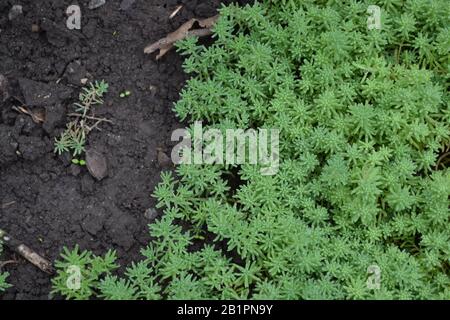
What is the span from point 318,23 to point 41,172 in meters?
2.20

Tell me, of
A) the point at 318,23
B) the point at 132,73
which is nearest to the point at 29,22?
the point at 132,73

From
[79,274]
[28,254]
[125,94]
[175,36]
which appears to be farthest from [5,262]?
[175,36]

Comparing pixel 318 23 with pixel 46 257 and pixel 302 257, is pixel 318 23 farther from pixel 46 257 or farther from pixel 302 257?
pixel 46 257

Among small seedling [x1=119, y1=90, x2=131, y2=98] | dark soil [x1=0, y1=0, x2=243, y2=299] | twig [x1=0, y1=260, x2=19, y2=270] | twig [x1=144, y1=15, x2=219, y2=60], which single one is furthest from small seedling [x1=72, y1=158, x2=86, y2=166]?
twig [x1=144, y1=15, x2=219, y2=60]

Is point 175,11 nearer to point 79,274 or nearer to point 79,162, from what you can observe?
point 79,162

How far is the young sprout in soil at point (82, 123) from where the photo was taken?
4.39 metres

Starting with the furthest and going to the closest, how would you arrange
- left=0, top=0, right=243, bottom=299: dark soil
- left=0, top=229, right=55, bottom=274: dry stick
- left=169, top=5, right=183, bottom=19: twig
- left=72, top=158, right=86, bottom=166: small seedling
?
left=169, top=5, right=183, bottom=19: twig, left=72, top=158, right=86, bottom=166: small seedling, left=0, top=0, right=243, bottom=299: dark soil, left=0, top=229, right=55, bottom=274: dry stick

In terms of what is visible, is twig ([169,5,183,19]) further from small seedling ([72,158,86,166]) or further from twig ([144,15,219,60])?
small seedling ([72,158,86,166])

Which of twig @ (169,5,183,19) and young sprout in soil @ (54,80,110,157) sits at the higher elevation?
twig @ (169,5,183,19)

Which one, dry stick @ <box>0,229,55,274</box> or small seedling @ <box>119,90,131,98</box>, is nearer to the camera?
dry stick @ <box>0,229,55,274</box>

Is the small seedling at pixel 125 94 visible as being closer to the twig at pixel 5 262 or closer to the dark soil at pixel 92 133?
the dark soil at pixel 92 133

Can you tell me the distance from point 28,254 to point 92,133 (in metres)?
0.95

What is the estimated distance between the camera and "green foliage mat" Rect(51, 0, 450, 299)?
12.9ft

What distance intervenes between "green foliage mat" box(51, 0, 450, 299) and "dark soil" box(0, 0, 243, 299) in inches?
9.4
